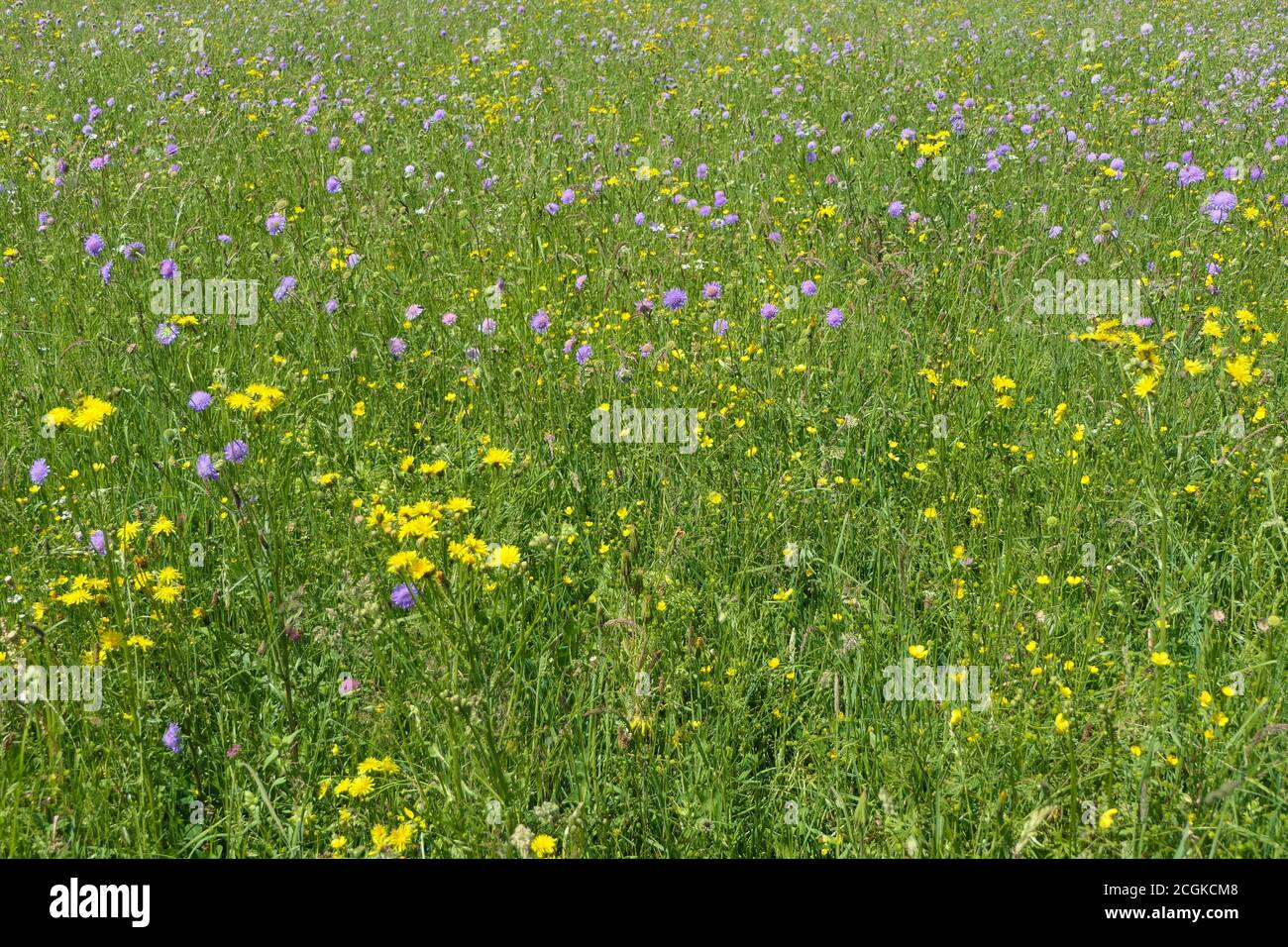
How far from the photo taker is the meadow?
190 centimetres

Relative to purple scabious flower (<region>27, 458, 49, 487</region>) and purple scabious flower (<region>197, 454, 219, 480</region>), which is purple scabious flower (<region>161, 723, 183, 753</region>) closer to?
purple scabious flower (<region>197, 454, 219, 480</region>)

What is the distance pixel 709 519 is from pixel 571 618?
0.48m

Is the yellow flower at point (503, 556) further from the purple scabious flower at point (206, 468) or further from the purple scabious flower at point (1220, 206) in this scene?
the purple scabious flower at point (1220, 206)

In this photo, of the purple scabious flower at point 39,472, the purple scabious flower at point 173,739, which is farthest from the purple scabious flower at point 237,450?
the purple scabious flower at point 173,739

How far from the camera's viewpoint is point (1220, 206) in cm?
434

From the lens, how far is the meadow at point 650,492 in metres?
1.90

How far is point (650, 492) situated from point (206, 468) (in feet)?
3.81

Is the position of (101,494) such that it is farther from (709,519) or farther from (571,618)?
(709,519)

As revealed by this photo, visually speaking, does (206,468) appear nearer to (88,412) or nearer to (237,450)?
(237,450)

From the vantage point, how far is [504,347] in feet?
11.8

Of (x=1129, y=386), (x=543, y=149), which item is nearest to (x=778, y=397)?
(x=1129, y=386)

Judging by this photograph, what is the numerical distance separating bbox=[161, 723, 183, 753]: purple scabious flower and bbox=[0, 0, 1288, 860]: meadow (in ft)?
0.16

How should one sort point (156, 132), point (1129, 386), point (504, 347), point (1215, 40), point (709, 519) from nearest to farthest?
point (709, 519), point (1129, 386), point (504, 347), point (156, 132), point (1215, 40)
